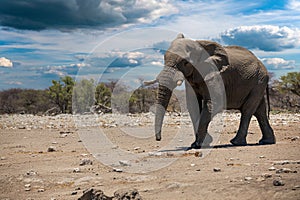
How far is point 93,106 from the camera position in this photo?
101 ft

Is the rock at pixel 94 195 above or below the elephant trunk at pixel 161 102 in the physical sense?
below

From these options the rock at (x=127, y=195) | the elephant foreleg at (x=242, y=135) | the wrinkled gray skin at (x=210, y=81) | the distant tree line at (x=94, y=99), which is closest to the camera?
the rock at (x=127, y=195)

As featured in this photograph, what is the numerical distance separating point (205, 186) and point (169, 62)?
426cm

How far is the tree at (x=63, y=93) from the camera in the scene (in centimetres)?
3844

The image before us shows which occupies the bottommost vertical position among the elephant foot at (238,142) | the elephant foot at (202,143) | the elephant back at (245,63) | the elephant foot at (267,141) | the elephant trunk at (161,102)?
the elephant foot at (267,141)

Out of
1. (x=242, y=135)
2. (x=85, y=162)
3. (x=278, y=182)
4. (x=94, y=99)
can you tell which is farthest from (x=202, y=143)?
(x=94, y=99)

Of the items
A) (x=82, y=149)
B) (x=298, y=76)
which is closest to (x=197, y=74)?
(x=82, y=149)

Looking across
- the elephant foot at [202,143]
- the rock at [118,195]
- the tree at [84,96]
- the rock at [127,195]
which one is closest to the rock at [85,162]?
the elephant foot at [202,143]

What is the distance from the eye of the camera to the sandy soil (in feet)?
17.9

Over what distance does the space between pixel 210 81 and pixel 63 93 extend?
97.7ft

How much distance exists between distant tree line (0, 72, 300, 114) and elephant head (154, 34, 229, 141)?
16541 mm

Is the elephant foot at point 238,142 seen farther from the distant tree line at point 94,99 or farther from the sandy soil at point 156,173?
the distant tree line at point 94,99

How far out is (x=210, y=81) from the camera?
10.3 meters

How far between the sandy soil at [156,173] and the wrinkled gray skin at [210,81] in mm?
862
